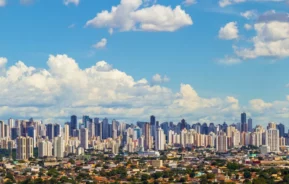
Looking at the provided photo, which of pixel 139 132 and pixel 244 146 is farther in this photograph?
pixel 139 132

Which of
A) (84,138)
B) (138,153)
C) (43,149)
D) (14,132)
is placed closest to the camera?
(43,149)

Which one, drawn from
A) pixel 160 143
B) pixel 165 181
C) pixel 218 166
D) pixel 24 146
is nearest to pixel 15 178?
pixel 165 181

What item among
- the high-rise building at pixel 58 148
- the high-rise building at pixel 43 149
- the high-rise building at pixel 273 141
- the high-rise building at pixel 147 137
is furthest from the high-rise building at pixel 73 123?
the high-rise building at pixel 273 141

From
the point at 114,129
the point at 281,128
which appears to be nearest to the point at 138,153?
the point at 114,129

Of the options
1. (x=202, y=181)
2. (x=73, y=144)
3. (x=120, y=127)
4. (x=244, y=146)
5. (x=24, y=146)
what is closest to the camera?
(x=202, y=181)

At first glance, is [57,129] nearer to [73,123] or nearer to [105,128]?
[73,123]

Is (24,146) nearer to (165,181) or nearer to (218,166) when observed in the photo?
(218,166)

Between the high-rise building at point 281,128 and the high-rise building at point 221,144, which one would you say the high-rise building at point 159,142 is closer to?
the high-rise building at point 221,144
